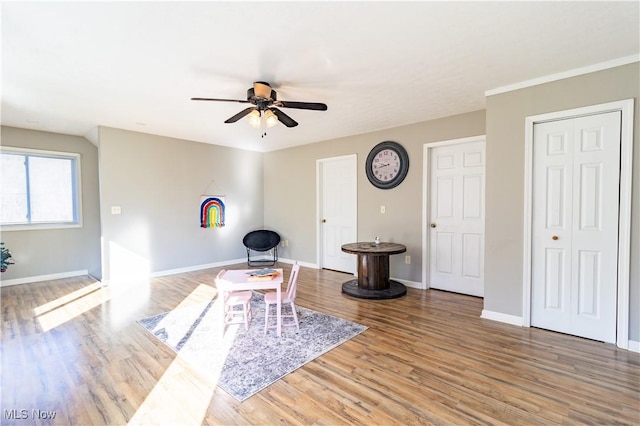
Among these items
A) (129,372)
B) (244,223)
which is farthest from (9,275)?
(129,372)

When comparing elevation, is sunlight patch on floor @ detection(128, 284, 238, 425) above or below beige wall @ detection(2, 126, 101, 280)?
below

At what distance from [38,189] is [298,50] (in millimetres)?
5567

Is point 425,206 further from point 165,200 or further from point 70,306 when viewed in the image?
point 70,306


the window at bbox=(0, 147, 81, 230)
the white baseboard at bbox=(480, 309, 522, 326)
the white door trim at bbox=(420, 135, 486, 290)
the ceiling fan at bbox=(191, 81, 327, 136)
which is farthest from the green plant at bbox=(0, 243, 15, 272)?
the white baseboard at bbox=(480, 309, 522, 326)

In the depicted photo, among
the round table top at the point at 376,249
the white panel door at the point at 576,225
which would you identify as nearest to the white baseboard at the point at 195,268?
the round table top at the point at 376,249

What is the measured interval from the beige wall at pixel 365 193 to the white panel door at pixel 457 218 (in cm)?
22

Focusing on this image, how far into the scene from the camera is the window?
191 inches

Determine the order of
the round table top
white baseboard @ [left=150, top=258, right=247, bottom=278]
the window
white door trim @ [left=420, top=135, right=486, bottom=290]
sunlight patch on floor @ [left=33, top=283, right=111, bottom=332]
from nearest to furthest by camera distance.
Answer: sunlight patch on floor @ [left=33, top=283, right=111, bottom=332] → the round table top → white door trim @ [left=420, top=135, right=486, bottom=290] → the window → white baseboard @ [left=150, top=258, right=247, bottom=278]

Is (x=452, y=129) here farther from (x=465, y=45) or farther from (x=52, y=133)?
(x=52, y=133)

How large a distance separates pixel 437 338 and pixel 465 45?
8.71ft

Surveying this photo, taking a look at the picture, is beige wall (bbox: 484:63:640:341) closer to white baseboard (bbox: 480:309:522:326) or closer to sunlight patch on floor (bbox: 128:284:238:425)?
white baseboard (bbox: 480:309:522:326)

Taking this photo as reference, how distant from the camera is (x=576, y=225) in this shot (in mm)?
2912

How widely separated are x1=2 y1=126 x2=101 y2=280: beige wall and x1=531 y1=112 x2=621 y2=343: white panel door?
279 inches

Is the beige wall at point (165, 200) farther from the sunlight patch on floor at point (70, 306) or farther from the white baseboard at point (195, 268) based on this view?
the sunlight patch on floor at point (70, 306)
